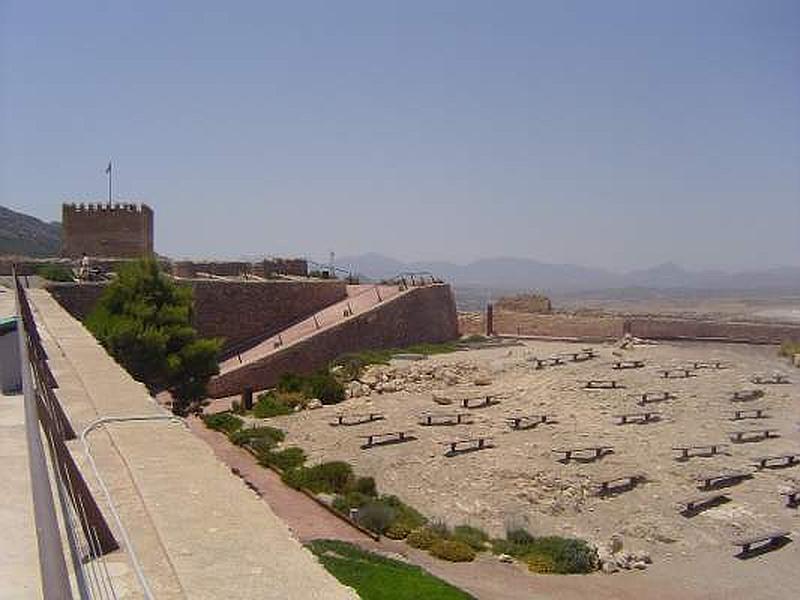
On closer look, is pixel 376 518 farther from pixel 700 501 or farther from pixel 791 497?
pixel 791 497

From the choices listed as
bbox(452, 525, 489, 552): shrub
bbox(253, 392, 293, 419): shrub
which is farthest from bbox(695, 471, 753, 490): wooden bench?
bbox(253, 392, 293, 419): shrub

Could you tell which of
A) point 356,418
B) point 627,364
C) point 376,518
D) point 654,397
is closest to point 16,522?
point 376,518

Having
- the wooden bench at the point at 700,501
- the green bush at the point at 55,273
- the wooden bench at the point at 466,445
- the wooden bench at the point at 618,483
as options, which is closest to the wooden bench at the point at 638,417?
the wooden bench at the point at 466,445

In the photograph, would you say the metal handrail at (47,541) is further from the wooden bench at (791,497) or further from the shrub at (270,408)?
the shrub at (270,408)

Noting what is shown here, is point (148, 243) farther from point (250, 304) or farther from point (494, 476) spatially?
point (494, 476)

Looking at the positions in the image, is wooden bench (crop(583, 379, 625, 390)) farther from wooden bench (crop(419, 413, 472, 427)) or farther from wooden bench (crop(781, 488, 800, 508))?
wooden bench (crop(781, 488, 800, 508))

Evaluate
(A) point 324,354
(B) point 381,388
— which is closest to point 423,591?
(B) point 381,388

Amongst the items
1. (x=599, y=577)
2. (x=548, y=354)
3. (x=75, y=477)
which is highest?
(x=75, y=477)

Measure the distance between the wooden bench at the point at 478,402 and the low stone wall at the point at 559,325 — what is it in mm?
15309

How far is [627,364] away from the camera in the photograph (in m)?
28.4

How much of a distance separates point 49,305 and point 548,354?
18.9 m

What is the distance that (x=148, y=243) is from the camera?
3150 centimetres

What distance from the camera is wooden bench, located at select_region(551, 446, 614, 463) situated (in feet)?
60.1

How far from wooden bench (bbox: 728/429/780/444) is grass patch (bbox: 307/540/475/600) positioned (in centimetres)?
1044
